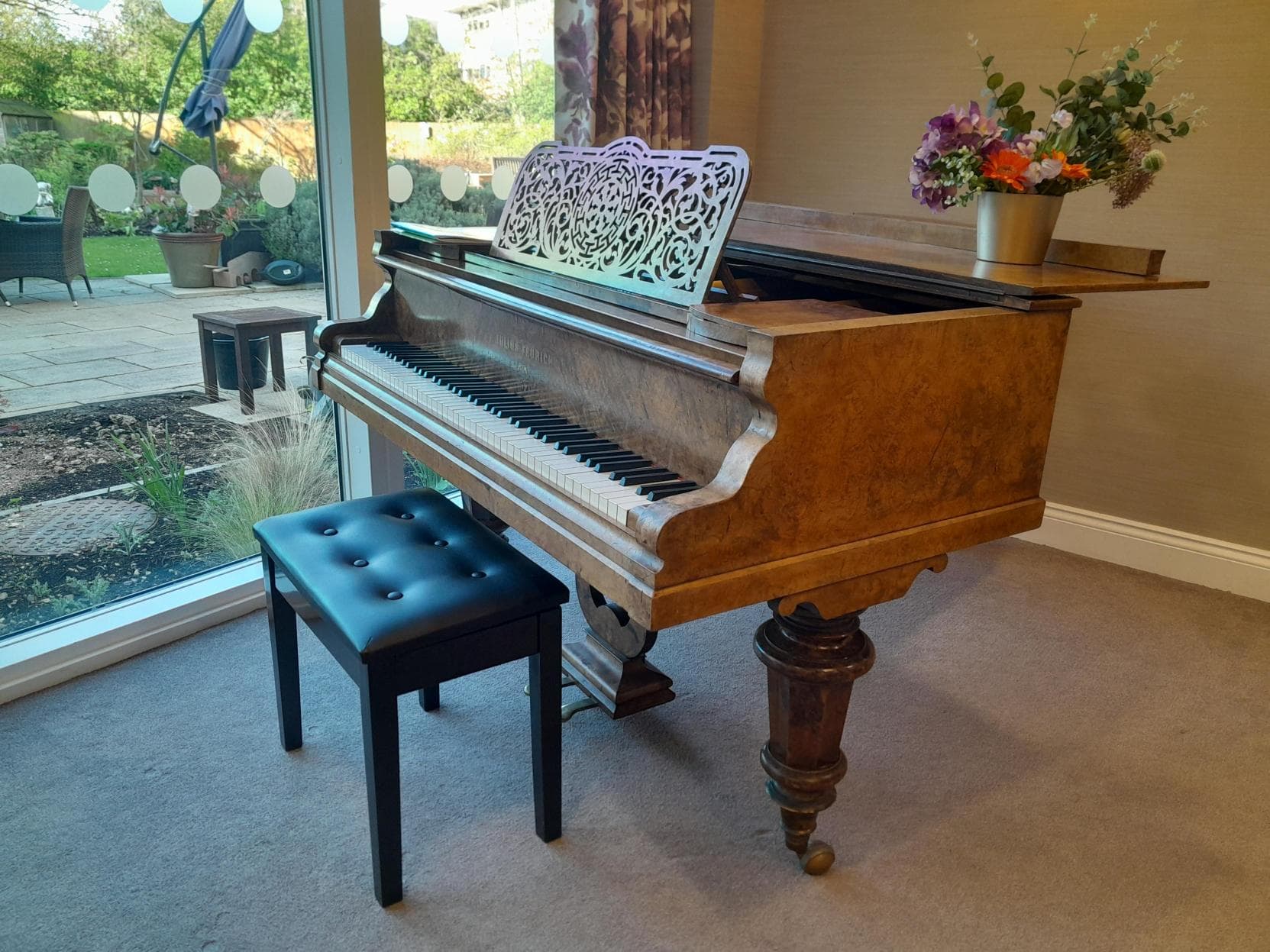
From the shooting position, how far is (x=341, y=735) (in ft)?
6.74

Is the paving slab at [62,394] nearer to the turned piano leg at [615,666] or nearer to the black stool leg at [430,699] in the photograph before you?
the black stool leg at [430,699]

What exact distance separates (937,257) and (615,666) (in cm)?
112

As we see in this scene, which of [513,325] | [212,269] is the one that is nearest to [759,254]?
[513,325]

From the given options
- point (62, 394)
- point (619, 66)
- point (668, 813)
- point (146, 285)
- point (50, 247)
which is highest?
point (619, 66)

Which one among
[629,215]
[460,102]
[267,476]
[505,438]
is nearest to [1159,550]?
[629,215]

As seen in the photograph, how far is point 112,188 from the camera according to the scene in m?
2.23

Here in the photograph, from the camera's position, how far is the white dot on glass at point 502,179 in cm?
302

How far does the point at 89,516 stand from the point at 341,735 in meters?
0.93

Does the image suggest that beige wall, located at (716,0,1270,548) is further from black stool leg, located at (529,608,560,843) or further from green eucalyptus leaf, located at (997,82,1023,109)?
black stool leg, located at (529,608,560,843)

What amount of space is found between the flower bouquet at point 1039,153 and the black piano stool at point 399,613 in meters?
1.05

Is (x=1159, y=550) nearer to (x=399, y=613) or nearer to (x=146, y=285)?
(x=399, y=613)

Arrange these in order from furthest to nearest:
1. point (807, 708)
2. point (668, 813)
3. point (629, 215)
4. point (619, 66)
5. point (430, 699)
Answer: point (619, 66) < point (430, 699) < point (668, 813) < point (629, 215) < point (807, 708)

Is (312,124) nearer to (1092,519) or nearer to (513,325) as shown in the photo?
(513,325)

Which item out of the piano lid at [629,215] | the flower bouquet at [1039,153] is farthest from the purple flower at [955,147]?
the piano lid at [629,215]
